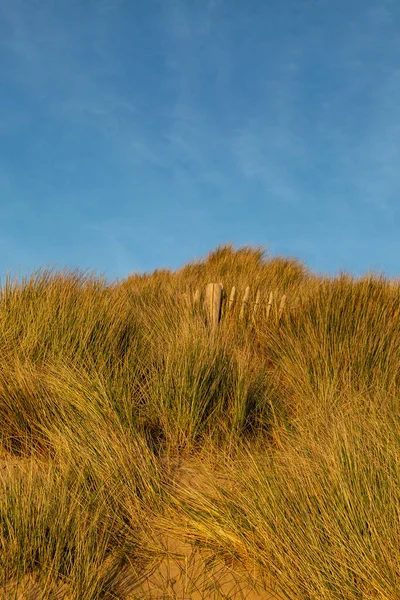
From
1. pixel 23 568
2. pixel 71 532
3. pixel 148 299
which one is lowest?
pixel 23 568

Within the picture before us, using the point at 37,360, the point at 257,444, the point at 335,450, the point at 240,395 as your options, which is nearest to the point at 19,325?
the point at 37,360

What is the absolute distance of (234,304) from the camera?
257 inches

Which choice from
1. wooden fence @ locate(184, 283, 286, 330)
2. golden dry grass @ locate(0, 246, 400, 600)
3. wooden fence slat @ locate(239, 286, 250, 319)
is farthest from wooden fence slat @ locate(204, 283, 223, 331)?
golden dry grass @ locate(0, 246, 400, 600)

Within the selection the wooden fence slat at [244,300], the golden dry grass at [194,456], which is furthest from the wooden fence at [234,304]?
the golden dry grass at [194,456]

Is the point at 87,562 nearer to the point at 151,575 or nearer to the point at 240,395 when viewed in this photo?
the point at 151,575

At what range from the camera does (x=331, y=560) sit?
216 cm

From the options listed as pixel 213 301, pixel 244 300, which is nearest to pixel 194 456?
pixel 213 301

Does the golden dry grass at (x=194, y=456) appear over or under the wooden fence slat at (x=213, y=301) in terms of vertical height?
under

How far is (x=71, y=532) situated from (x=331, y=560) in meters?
1.13

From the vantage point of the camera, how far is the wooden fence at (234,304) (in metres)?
6.27

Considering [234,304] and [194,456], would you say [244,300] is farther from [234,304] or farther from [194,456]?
[194,456]

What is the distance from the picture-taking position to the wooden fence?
20.6ft

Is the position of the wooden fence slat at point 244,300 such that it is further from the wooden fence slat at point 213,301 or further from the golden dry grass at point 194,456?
the golden dry grass at point 194,456

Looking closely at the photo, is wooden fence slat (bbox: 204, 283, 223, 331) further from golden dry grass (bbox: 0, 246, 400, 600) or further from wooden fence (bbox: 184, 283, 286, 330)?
golden dry grass (bbox: 0, 246, 400, 600)
